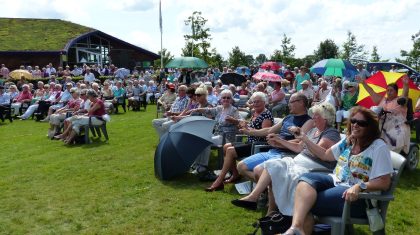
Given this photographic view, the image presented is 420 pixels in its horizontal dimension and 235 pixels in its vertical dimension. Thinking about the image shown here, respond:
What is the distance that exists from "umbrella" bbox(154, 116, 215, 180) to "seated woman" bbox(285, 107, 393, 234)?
8.65 feet

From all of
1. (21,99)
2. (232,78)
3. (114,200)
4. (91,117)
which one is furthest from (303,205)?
(21,99)

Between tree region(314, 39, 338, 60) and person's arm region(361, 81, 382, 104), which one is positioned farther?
tree region(314, 39, 338, 60)

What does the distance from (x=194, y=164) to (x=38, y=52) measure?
27292 mm

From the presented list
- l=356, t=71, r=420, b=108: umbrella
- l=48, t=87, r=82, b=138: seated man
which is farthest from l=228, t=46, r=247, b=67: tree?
l=356, t=71, r=420, b=108: umbrella

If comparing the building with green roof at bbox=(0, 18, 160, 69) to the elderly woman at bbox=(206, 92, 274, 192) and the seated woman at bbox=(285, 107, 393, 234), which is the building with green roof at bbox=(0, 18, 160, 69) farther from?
the seated woman at bbox=(285, 107, 393, 234)

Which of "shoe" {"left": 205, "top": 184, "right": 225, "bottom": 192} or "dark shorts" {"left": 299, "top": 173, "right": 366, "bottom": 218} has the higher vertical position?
"dark shorts" {"left": 299, "top": 173, "right": 366, "bottom": 218}

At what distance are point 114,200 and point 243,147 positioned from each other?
1828mm

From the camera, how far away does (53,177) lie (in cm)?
Result: 670

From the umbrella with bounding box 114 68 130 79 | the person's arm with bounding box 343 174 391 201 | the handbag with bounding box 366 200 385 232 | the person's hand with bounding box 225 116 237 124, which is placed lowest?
the handbag with bounding box 366 200 385 232

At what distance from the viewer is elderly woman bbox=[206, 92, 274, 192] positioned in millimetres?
5641

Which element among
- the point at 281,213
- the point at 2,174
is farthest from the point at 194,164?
the point at 2,174

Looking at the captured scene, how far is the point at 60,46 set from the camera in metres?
31.2

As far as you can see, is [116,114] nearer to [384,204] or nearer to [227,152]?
[227,152]

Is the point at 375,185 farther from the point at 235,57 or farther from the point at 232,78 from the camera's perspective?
the point at 235,57
